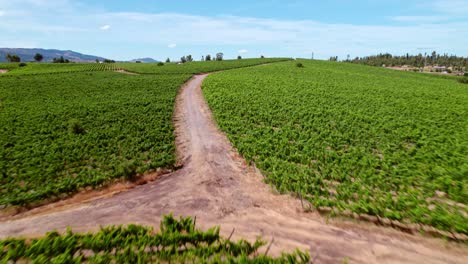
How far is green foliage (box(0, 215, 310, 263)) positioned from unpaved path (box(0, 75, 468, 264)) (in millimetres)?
837

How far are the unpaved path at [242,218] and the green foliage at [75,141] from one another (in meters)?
2.32

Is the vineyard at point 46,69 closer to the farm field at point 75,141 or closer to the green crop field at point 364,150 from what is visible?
the farm field at point 75,141

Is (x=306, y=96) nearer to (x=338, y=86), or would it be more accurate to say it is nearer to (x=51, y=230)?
(x=338, y=86)

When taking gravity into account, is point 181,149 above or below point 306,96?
below

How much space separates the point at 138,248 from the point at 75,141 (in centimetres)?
1436

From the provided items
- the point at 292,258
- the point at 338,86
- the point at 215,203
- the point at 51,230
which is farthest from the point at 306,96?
the point at 51,230

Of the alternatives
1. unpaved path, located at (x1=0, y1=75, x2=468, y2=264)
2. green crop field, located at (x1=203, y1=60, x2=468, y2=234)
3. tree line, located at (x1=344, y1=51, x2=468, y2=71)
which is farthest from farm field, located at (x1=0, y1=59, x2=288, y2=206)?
tree line, located at (x1=344, y1=51, x2=468, y2=71)

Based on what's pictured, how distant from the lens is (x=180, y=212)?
11625 millimetres

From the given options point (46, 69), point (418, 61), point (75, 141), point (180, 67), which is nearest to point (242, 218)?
point (75, 141)

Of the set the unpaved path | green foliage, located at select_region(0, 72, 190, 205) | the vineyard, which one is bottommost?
the unpaved path

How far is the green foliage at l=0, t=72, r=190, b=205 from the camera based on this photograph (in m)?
14.1

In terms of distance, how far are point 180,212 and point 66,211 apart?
18.2 ft

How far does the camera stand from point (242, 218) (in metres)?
11.1

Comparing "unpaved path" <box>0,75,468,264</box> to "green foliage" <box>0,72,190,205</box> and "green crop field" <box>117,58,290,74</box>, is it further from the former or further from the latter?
"green crop field" <box>117,58,290,74</box>
